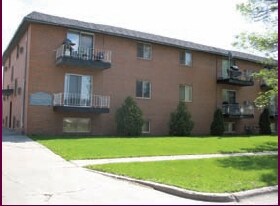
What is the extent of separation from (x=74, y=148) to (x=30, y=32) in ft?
37.9

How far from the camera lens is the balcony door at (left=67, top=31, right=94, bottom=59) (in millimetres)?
27516

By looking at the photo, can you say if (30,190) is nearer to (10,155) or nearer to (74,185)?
(74,185)

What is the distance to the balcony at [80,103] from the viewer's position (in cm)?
2638

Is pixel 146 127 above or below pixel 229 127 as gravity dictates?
below

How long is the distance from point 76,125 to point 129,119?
11.2ft

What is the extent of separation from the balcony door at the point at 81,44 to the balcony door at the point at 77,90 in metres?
1.49

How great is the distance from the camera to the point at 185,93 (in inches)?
1344

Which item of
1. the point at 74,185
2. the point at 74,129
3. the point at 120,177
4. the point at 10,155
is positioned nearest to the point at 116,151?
the point at 10,155

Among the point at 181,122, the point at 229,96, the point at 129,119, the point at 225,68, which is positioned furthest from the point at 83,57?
the point at 229,96

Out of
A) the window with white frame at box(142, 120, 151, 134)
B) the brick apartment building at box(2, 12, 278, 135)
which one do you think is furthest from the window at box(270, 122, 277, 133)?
the window with white frame at box(142, 120, 151, 134)

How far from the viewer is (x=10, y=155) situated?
15633 mm

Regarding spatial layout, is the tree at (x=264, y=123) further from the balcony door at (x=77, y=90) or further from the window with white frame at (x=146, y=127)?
the balcony door at (x=77, y=90)

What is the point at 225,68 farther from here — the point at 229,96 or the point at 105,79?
the point at 105,79

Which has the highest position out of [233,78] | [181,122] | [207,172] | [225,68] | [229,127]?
[225,68]
